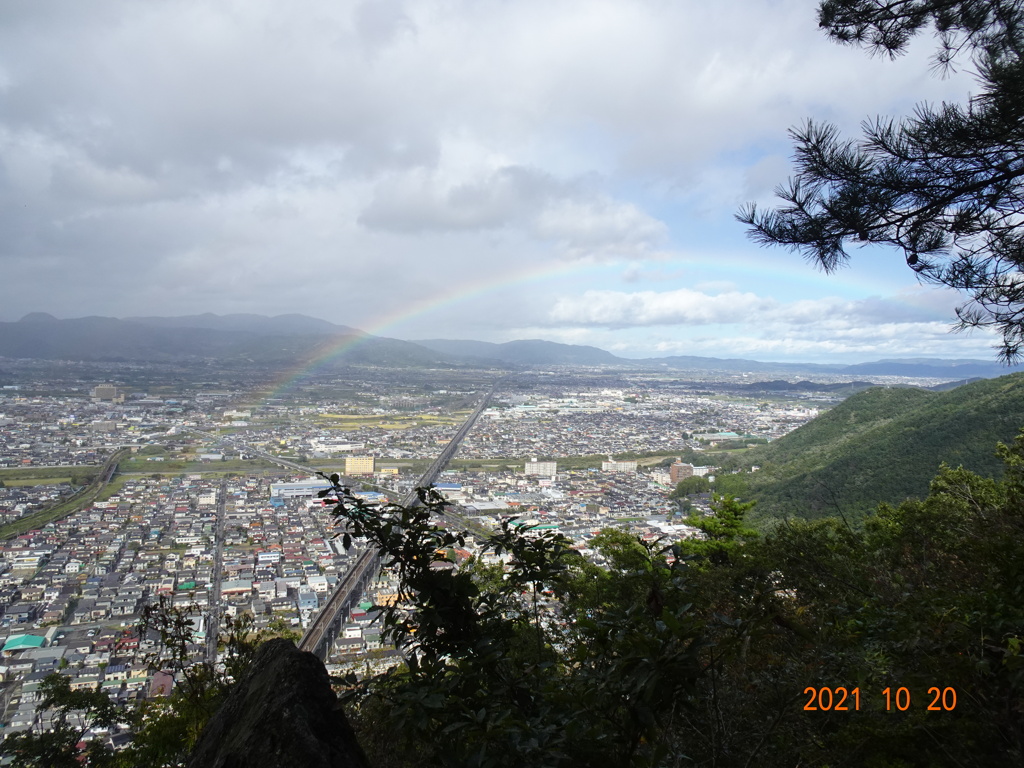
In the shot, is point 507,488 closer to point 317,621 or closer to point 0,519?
point 317,621

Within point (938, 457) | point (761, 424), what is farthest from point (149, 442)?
point (761, 424)

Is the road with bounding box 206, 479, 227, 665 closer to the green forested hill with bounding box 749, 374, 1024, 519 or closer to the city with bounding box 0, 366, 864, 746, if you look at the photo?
the city with bounding box 0, 366, 864, 746

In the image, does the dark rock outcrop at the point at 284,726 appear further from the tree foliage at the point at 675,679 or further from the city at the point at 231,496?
the city at the point at 231,496

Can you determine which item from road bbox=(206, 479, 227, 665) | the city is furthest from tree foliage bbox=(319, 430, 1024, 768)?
road bbox=(206, 479, 227, 665)

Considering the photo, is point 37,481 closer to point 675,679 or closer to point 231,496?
point 231,496
